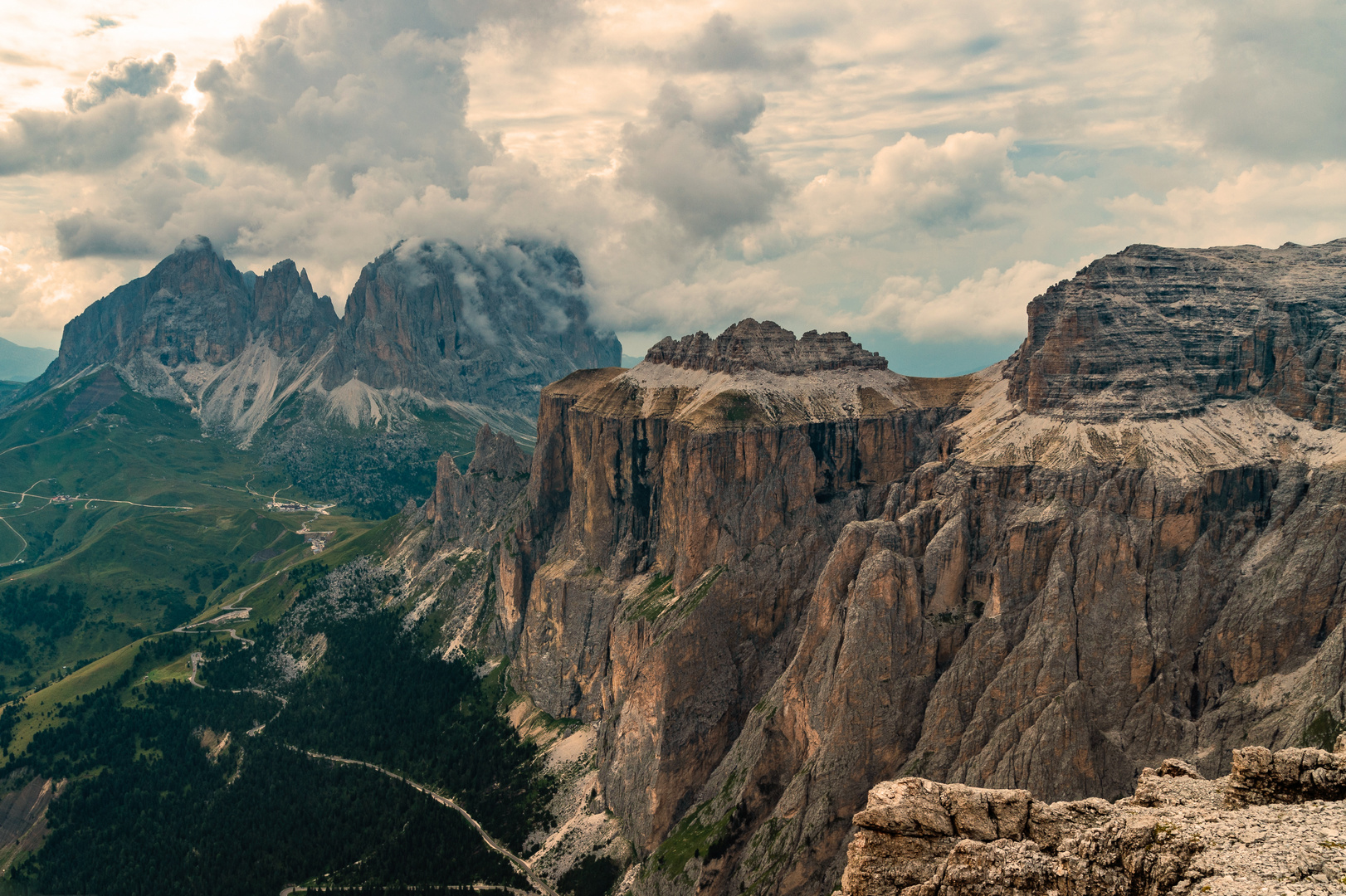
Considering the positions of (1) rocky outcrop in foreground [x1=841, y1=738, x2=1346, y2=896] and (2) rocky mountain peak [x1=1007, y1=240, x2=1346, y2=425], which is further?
(2) rocky mountain peak [x1=1007, y1=240, x2=1346, y2=425]

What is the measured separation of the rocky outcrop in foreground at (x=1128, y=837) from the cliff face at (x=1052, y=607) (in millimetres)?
72451

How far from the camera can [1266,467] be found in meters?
145

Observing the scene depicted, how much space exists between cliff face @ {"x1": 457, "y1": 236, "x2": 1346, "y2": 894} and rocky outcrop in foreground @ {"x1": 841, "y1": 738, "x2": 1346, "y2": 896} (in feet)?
238

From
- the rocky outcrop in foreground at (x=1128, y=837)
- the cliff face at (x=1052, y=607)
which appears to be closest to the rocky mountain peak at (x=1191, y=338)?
the cliff face at (x=1052, y=607)

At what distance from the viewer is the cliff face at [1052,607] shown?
126875 millimetres

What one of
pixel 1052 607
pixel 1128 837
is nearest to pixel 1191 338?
pixel 1052 607

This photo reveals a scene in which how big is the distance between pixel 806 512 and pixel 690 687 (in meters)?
47.6

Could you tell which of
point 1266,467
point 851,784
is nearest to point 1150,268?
point 1266,467

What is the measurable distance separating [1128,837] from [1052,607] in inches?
3740

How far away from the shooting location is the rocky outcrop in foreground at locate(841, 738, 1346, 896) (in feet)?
139

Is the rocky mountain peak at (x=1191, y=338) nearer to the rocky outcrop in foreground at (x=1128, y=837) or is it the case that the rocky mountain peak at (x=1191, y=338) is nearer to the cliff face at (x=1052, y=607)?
the cliff face at (x=1052, y=607)

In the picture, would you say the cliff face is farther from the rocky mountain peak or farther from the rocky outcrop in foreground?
the rocky outcrop in foreground

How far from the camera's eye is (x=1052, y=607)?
441ft

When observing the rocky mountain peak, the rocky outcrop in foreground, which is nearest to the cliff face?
the rocky mountain peak
